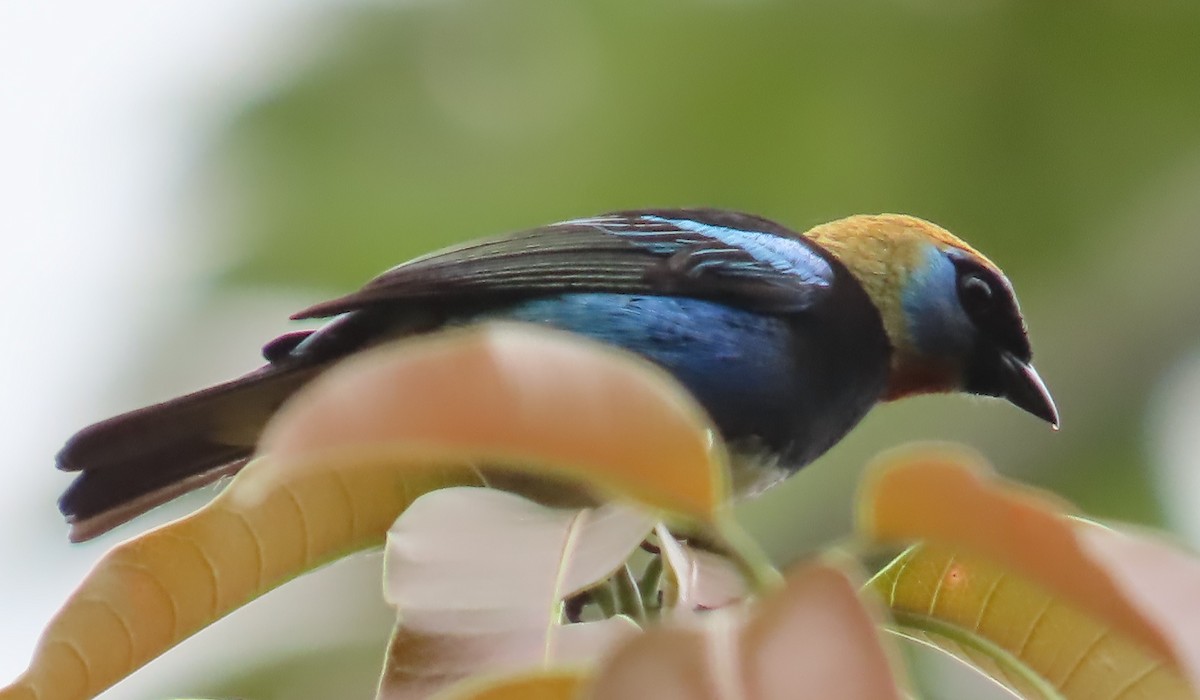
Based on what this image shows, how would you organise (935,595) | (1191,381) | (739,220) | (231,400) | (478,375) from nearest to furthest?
(478,375)
(935,595)
(231,400)
(739,220)
(1191,381)

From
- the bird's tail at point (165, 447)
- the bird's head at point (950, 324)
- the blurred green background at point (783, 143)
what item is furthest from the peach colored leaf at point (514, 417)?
the blurred green background at point (783, 143)

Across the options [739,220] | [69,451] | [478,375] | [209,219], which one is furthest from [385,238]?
[478,375]

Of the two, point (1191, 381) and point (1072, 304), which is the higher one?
point (1072, 304)

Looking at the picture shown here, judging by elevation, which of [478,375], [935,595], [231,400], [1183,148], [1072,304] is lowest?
[1072,304]

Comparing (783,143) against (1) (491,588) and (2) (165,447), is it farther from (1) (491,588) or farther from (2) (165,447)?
(1) (491,588)

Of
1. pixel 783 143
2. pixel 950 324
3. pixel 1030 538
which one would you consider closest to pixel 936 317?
pixel 950 324

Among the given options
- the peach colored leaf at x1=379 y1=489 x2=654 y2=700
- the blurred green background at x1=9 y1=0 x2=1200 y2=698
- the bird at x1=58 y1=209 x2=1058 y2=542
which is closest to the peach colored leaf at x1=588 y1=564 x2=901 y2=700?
the peach colored leaf at x1=379 y1=489 x2=654 y2=700

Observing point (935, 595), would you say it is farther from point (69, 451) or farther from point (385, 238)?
point (385, 238)
